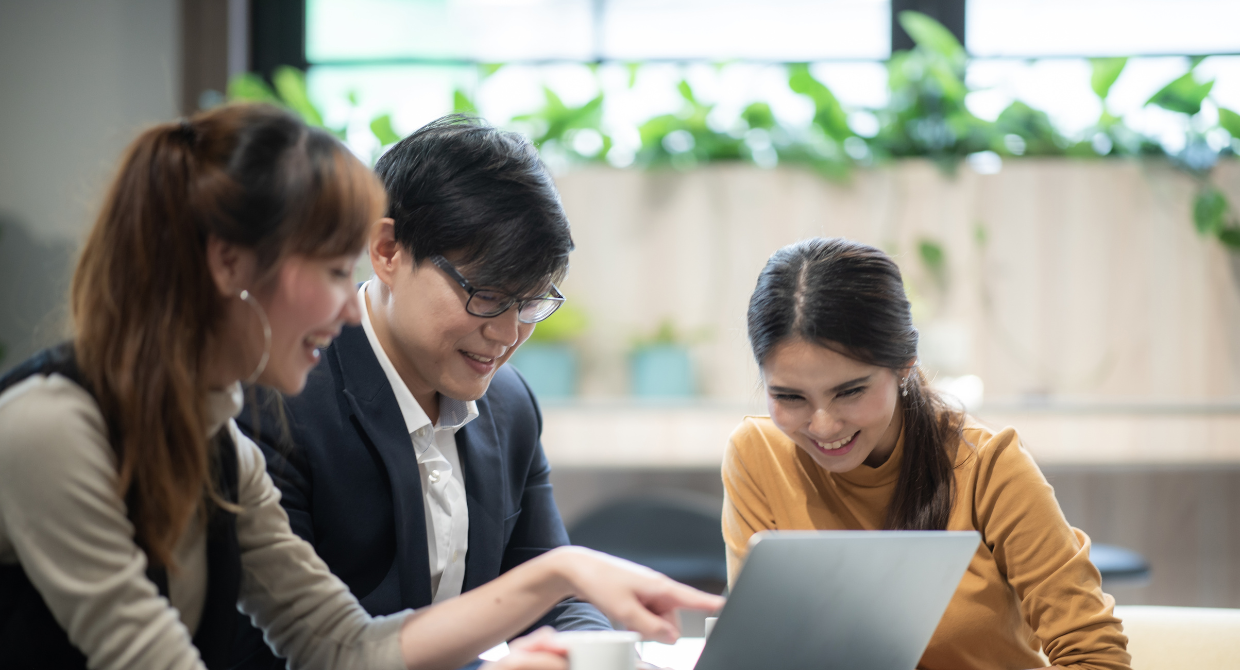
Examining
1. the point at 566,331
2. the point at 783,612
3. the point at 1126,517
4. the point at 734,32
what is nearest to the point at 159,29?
the point at 566,331

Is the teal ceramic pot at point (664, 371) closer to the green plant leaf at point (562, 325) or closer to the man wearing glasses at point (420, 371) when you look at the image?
the green plant leaf at point (562, 325)

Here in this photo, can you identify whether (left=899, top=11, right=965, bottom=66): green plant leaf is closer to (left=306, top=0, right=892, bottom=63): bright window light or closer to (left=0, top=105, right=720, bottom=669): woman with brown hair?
(left=306, top=0, right=892, bottom=63): bright window light

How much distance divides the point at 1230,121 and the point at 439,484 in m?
2.56

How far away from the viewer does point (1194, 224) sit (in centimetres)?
271

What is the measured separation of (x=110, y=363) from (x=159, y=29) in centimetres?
275

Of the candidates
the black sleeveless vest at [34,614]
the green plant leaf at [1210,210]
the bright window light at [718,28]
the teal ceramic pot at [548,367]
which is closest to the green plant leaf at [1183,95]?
the green plant leaf at [1210,210]

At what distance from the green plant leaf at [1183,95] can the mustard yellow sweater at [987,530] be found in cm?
196

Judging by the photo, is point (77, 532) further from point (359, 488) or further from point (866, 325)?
point (866, 325)

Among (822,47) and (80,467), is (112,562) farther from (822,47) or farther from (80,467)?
(822,47)

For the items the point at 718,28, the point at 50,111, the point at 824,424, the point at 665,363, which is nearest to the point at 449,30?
the point at 718,28

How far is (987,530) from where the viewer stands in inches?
47.8

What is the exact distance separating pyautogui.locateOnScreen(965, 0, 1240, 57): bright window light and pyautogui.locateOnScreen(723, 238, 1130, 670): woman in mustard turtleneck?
2.24 m

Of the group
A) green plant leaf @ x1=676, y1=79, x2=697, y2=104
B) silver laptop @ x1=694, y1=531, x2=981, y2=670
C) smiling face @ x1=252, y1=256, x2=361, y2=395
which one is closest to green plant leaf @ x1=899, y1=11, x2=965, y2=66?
green plant leaf @ x1=676, y1=79, x2=697, y2=104

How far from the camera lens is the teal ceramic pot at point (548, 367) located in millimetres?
2891
